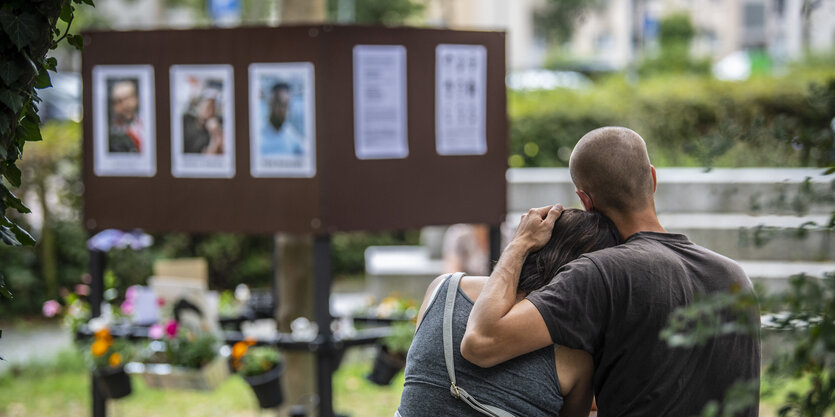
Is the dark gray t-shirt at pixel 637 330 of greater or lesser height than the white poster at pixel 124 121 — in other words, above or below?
below

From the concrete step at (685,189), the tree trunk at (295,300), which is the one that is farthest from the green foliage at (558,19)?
the tree trunk at (295,300)

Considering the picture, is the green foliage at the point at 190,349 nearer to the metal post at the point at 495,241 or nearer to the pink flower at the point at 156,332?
the pink flower at the point at 156,332

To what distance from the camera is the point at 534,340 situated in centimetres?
227

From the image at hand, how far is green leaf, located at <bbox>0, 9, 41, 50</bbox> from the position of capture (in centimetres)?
204

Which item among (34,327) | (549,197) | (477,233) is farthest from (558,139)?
(34,327)

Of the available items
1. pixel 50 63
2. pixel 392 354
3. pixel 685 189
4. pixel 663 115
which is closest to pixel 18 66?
pixel 50 63

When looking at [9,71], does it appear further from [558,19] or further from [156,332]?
[558,19]

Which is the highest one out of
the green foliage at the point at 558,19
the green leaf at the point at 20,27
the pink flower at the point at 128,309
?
the green foliage at the point at 558,19

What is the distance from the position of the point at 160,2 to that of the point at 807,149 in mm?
24701

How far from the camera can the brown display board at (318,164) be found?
4602 millimetres

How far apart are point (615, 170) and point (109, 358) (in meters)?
3.42

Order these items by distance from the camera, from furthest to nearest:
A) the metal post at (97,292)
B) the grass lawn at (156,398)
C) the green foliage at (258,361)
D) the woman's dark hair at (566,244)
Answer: the grass lawn at (156,398) → the metal post at (97,292) → the green foliage at (258,361) → the woman's dark hair at (566,244)

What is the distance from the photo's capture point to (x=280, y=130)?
184 inches

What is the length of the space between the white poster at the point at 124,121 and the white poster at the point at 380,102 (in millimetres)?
1021
